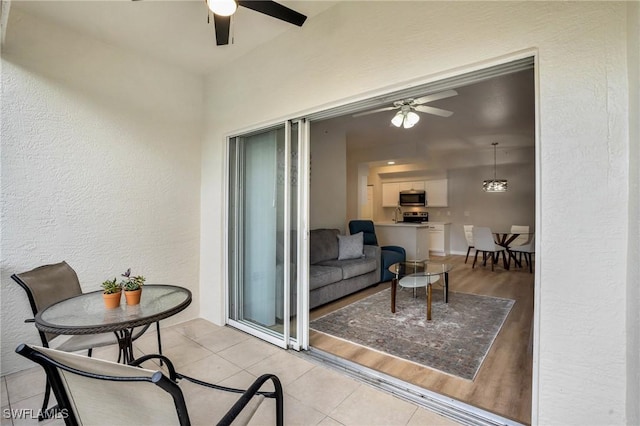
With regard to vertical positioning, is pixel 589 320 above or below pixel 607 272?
below

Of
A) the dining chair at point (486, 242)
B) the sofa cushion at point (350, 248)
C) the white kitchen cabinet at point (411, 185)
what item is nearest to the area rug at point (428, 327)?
the sofa cushion at point (350, 248)

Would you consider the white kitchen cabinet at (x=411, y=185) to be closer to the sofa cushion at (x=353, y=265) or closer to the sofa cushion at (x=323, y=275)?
the sofa cushion at (x=353, y=265)

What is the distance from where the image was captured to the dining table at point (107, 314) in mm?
1423

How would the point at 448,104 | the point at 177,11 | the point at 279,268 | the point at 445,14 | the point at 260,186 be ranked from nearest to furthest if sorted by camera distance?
the point at 445,14 < the point at 177,11 < the point at 279,268 < the point at 260,186 < the point at 448,104

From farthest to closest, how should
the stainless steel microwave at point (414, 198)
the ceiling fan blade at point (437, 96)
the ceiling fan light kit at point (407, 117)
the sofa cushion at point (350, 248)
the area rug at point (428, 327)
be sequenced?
the stainless steel microwave at point (414, 198) < the sofa cushion at point (350, 248) < the ceiling fan light kit at point (407, 117) < the ceiling fan blade at point (437, 96) < the area rug at point (428, 327)

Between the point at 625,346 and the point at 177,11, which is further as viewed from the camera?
the point at 177,11

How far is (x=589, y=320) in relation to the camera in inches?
52.6

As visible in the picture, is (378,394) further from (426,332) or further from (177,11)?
(177,11)

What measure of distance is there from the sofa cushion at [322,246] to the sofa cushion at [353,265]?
118 millimetres

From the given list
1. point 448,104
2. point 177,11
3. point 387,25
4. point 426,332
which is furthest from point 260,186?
point 448,104

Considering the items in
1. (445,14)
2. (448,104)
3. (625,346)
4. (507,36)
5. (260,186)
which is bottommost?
(625,346)

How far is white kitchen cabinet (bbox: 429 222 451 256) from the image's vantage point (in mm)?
8477

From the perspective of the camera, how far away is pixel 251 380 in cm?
218

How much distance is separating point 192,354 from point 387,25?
10.1 ft
